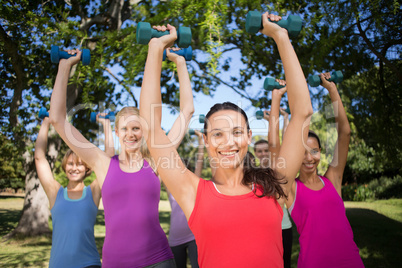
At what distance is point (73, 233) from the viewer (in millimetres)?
2750

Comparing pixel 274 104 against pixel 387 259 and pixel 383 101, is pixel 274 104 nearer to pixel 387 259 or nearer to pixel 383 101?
pixel 383 101

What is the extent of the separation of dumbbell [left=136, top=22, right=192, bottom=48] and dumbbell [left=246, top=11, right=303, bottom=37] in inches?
13.7

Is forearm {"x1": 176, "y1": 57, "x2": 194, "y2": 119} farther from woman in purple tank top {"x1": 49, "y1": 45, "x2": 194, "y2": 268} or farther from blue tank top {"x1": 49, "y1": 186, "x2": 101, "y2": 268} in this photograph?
blue tank top {"x1": 49, "y1": 186, "x2": 101, "y2": 268}

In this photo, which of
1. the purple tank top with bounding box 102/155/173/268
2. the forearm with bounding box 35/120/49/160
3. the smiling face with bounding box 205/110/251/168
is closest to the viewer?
the smiling face with bounding box 205/110/251/168

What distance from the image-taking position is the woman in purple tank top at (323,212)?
2.32m

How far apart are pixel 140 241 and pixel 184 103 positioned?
1.08 meters

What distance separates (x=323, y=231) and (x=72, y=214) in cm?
211

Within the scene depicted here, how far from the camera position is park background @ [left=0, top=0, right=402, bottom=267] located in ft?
14.7

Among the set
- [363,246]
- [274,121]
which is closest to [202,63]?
[274,121]

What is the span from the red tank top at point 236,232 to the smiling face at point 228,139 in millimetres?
255

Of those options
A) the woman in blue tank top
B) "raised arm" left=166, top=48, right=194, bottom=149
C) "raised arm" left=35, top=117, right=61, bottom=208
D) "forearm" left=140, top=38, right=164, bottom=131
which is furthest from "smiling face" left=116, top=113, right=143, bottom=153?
"forearm" left=140, top=38, right=164, bottom=131

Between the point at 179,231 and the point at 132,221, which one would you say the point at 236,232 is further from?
the point at 179,231

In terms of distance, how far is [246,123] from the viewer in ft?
6.42

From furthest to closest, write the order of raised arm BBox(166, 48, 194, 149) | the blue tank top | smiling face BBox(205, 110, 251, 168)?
the blue tank top < raised arm BBox(166, 48, 194, 149) < smiling face BBox(205, 110, 251, 168)
